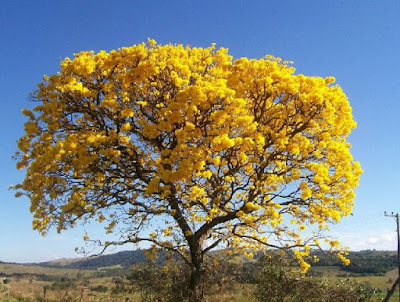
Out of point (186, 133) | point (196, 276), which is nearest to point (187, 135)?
point (186, 133)

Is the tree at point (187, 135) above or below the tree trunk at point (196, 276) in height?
above

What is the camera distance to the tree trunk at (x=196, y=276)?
18281 mm

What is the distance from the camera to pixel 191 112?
1598 centimetres

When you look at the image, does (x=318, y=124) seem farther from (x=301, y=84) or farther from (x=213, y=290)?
(x=213, y=290)

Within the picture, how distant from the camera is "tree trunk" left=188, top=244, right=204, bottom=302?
60.0 ft

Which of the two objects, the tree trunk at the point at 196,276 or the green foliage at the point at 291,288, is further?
the green foliage at the point at 291,288

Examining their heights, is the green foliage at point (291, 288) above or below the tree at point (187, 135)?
below

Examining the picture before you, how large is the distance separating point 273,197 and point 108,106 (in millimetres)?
8602

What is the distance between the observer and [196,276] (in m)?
19.3

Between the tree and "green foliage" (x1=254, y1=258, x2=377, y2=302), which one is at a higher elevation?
the tree

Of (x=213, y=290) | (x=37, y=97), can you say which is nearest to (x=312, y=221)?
(x=213, y=290)

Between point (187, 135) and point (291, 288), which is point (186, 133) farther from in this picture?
point (291, 288)

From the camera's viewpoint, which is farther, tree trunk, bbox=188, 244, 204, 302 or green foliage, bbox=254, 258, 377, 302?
green foliage, bbox=254, 258, 377, 302

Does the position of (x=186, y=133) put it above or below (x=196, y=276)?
above
